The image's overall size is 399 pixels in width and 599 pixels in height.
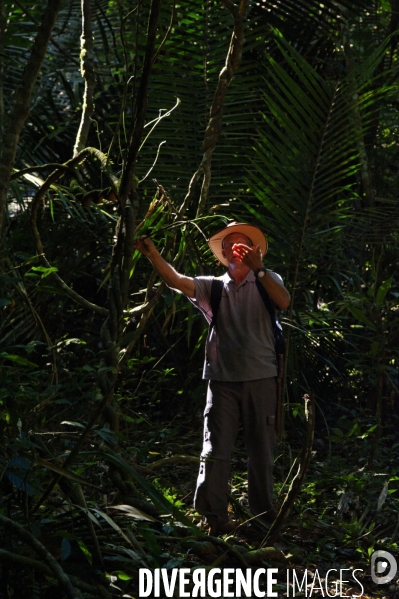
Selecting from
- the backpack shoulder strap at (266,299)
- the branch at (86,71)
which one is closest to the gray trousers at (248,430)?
the backpack shoulder strap at (266,299)

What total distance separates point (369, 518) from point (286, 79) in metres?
2.61

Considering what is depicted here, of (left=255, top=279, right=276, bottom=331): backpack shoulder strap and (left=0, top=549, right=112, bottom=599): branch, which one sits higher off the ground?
(left=255, top=279, right=276, bottom=331): backpack shoulder strap

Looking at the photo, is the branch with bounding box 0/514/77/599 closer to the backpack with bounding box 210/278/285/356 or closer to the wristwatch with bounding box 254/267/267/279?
the wristwatch with bounding box 254/267/267/279

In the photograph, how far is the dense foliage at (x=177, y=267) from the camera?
291 cm

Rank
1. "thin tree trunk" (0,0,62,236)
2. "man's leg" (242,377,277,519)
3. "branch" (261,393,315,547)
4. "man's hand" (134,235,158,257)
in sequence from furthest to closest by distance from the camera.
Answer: "man's leg" (242,377,277,519) < "man's hand" (134,235,158,257) < "branch" (261,393,315,547) < "thin tree trunk" (0,0,62,236)

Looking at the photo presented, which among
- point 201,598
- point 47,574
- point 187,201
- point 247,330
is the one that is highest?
point 187,201

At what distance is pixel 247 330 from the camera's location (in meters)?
4.55

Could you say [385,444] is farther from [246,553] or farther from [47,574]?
[47,574]

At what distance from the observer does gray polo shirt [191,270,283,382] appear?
4500 millimetres

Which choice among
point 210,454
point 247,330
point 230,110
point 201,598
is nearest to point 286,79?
point 230,110

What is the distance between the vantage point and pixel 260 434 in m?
4.54

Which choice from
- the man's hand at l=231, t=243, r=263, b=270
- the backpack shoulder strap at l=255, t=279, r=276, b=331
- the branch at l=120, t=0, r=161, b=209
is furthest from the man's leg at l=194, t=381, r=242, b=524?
the branch at l=120, t=0, r=161, b=209

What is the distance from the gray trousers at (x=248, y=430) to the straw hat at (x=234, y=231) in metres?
0.69

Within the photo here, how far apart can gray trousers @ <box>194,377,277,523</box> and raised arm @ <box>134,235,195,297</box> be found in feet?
1.73
